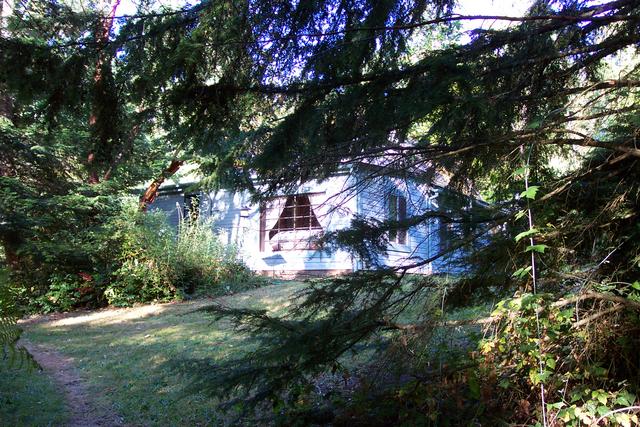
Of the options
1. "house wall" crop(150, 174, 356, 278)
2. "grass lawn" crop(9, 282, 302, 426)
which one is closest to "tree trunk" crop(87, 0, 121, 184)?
"grass lawn" crop(9, 282, 302, 426)

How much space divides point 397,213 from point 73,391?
17.1ft

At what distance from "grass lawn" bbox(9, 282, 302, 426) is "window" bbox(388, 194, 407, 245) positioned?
122 cm

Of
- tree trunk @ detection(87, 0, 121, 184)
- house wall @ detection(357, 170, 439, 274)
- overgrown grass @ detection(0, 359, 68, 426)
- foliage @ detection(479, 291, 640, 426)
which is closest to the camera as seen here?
foliage @ detection(479, 291, 640, 426)

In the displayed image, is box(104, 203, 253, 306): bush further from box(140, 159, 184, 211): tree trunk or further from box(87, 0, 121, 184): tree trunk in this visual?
box(87, 0, 121, 184): tree trunk

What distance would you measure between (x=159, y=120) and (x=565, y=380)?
384 centimetres

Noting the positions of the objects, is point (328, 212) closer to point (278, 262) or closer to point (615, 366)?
point (615, 366)

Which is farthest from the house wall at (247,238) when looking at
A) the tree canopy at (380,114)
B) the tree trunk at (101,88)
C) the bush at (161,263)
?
the tree canopy at (380,114)

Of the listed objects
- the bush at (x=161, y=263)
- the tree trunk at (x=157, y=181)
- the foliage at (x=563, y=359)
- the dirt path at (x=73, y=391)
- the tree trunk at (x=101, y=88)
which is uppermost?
the tree trunk at (x=157, y=181)

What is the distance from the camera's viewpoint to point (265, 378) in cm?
400

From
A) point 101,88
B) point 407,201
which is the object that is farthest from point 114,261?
point 407,201

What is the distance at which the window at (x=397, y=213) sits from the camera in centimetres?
420

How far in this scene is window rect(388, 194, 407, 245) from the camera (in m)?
4.20

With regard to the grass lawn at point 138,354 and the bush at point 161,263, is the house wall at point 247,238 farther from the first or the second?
the grass lawn at point 138,354

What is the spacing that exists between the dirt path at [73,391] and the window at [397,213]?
12.4 ft
